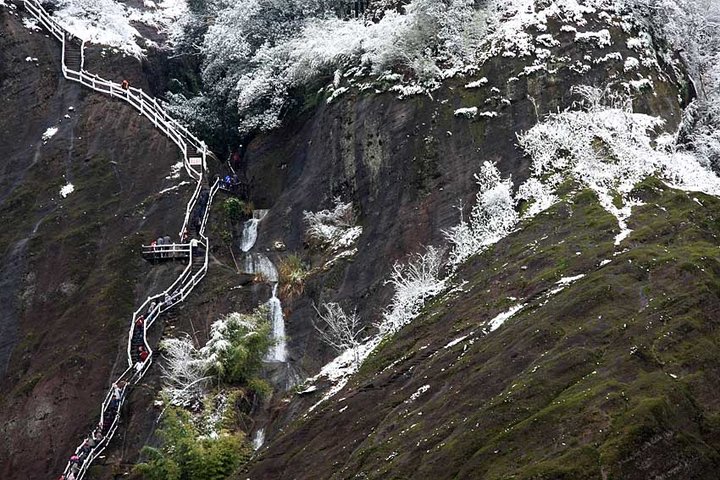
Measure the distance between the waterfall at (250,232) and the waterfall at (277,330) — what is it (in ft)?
11.7

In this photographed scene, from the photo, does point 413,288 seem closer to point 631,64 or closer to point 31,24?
point 631,64

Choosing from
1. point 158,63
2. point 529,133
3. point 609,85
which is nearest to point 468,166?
point 529,133

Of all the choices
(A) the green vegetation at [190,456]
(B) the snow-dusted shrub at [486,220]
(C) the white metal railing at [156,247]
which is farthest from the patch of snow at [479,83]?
(A) the green vegetation at [190,456]

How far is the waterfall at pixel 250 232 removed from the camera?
111ft

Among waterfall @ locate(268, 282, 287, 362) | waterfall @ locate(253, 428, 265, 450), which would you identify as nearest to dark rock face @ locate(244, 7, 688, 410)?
waterfall @ locate(268, 282, 287, 362)

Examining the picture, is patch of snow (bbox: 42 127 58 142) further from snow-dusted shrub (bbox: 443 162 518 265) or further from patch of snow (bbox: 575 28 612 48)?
patch of snow (bbox: 575 28 612 48)

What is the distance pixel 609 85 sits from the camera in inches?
1167

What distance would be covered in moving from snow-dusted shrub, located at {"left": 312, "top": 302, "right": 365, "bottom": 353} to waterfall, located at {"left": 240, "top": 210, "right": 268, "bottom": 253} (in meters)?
7.29

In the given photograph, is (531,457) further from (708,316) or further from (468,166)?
(468,166)

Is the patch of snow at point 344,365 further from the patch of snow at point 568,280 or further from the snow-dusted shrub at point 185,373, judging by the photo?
the patch of snow at point 568,280

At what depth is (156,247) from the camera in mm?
32531

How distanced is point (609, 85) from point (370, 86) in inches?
382

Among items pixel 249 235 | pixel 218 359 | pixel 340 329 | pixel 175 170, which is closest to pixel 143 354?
pixel 218 359

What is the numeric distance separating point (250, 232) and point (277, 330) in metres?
6.50
